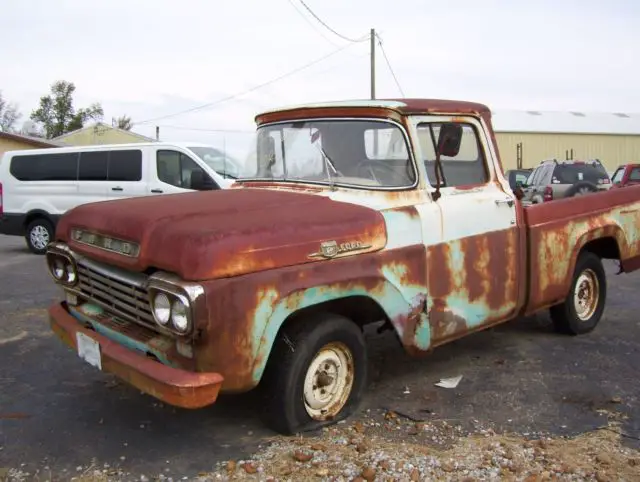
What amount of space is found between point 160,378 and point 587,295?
428cm

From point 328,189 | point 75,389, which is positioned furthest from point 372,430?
point 75,389

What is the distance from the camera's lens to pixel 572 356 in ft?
16.8

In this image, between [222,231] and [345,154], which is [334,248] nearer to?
[222,231]

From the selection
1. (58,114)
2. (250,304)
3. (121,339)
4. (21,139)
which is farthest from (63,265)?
(58,114)

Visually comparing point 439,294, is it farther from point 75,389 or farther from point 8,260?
point 8,260

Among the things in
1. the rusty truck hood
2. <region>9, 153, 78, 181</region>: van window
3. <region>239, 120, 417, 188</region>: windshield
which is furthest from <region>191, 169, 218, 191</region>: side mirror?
the rusty truck hood

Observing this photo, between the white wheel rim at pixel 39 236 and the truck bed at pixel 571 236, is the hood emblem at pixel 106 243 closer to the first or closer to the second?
the truck bed at pixel 571 236

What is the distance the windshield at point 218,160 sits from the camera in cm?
1001

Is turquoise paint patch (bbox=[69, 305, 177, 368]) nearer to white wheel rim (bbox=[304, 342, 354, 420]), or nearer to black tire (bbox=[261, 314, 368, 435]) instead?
black tire (bbox=[261, 314, 368, 435])

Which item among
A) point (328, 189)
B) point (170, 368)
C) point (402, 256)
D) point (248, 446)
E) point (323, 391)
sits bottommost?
point (248, 446)

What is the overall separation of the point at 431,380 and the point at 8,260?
8.50 meters

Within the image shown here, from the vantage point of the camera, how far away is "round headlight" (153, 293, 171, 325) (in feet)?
10.0

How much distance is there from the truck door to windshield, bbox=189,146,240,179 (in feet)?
19.2

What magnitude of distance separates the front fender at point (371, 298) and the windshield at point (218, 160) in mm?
6436
